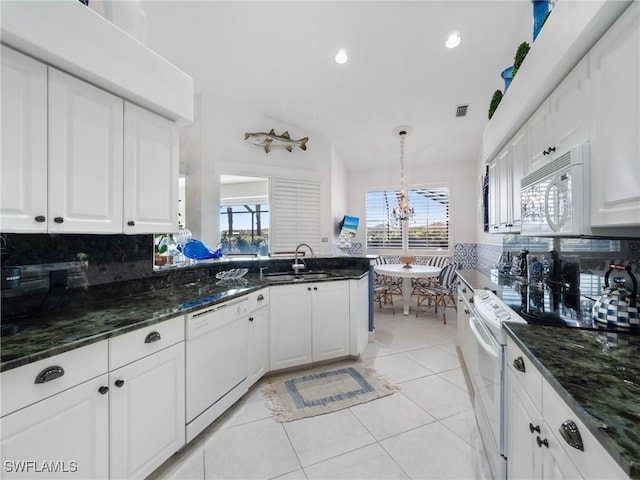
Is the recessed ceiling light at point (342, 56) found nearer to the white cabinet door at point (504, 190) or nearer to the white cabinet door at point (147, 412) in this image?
the white cabinet door at point (504, 190)

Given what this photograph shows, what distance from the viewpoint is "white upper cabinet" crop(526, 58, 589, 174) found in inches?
48.5

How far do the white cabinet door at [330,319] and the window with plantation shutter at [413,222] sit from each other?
Result: 3141mm

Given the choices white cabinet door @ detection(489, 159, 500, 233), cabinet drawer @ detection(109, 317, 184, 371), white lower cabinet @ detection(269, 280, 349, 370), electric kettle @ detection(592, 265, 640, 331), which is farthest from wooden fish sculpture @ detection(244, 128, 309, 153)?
electric kettle @ detection(592, 265, 640, 331)

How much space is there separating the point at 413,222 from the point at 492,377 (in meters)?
4.38

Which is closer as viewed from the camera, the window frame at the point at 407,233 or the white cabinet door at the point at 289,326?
the white cabinet door at the point at 289,326

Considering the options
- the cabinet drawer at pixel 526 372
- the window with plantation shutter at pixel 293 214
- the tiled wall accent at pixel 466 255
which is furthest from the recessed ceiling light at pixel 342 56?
the tiled wall accent at pixel 466 255

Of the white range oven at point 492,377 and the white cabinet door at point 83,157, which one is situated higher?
the white cabinet door at point 83,157

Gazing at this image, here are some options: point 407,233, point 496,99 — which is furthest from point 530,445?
point 407,233

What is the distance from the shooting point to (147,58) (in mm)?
1581

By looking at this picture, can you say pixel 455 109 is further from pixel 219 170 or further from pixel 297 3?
pixel 219 170

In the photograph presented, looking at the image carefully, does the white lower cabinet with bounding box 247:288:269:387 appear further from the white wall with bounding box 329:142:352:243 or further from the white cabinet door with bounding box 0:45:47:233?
the white wall with bounding box 329:142:352:243

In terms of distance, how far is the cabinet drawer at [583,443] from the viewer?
576 mm

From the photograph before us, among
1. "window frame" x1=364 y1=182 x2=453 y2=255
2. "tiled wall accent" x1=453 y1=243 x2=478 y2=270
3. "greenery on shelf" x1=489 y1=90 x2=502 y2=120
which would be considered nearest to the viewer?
"greenery on shelf" x1=489 y1=90 x2=502 y2=120

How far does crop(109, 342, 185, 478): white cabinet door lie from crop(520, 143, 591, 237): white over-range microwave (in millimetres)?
2095
